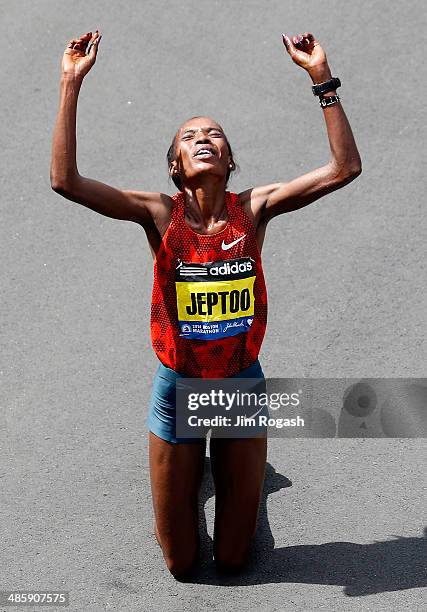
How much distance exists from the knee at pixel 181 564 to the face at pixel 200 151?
77.6 inches

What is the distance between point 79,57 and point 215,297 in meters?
1.30

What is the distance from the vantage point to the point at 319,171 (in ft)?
17.9

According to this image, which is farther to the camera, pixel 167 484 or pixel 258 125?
pixel 258 125

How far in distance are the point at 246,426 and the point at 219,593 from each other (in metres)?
0.89

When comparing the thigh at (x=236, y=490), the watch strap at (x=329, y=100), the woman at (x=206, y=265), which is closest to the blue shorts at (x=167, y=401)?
the woman at (x=206, y=265)

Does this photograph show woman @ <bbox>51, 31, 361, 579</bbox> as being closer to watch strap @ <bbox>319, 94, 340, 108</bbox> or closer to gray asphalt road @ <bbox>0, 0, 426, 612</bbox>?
watch strap @ <bbox>319, 94, 340, 108</bbox>

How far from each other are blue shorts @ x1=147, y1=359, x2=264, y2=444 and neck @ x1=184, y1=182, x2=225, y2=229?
773 mm

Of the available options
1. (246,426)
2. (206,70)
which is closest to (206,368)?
(246,426)

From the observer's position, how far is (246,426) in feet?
19.0

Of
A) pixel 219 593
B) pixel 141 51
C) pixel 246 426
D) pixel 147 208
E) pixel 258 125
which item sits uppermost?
pixel 141 51

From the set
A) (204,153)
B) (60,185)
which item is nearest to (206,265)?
(204,153)

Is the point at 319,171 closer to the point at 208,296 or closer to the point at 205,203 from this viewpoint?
the point at 205,203

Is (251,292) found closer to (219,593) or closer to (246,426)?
(246,426)

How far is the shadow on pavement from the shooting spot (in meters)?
5.94
